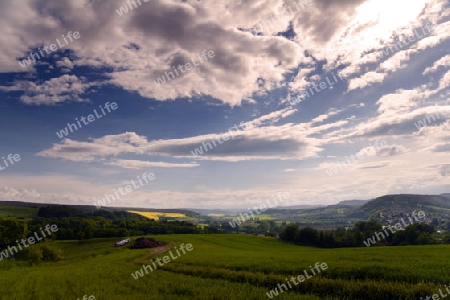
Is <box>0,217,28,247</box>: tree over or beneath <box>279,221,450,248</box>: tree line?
over

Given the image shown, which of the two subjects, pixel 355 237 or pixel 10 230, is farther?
pixel 355 237

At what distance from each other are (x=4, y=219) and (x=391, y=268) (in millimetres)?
100226

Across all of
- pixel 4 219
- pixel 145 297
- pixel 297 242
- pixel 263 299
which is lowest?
pixel 297 242

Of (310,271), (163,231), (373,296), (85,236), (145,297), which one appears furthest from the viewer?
(163,231)

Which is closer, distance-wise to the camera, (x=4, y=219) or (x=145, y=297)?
(x=145, y=297)

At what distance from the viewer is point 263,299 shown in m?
12.8

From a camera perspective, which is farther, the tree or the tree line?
the tree line

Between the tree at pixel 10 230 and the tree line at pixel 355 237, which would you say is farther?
the tree line at pixel 355 237

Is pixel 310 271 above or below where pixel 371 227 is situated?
above

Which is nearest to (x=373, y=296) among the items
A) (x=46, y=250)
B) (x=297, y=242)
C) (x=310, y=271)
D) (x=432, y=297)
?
(x=432, y=297)

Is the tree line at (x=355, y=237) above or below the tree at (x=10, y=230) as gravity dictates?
below

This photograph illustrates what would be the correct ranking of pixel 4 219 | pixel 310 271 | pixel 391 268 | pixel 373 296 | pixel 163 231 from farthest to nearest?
pixel 163 231 → pixel 4 219 → pixel 310 271 → pixel 391 268 → pixel 373 296

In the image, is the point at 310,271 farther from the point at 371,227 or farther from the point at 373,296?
the point at 371,227

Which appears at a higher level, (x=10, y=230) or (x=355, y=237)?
(x=10, y=230)
